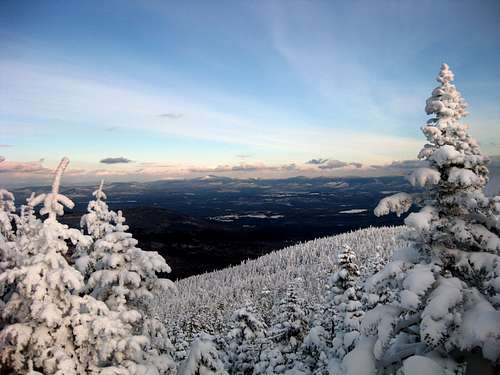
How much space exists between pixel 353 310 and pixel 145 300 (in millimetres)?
12266

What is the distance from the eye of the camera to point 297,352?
24688mm

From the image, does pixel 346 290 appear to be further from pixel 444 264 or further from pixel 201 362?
pixel 444 264

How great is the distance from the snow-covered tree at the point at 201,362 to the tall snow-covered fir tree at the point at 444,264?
8918 millimetres

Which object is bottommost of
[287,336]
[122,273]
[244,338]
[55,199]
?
[244,338]

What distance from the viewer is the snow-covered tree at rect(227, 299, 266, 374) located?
2743cm

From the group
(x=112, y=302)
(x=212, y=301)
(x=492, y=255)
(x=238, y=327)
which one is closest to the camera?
(x=492, y=255)

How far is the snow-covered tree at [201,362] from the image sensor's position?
1445cm

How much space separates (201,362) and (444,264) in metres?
10.9

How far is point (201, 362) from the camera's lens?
48.4 ft

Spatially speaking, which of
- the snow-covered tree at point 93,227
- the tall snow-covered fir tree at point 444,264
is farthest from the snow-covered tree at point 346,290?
the tall snow-covered fir tree at point 444,264

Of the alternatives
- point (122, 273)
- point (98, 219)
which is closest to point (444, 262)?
point (122, 273)

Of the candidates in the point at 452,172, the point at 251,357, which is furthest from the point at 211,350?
the point at 251,357

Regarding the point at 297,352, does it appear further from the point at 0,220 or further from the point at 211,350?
the point at 0,220

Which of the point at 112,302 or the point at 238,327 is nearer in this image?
the point at 112,302
